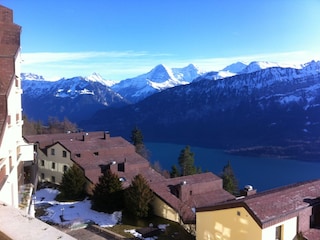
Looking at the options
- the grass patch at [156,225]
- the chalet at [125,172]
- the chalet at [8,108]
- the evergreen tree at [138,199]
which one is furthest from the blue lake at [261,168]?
the chalet at [8,108]

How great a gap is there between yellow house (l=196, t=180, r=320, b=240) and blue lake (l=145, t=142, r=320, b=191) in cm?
6888

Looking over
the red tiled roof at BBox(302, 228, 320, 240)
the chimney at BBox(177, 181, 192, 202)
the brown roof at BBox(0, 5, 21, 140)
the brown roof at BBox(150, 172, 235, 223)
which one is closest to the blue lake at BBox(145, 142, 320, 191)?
the brown roof at BBox(150, 172, 235, 223)

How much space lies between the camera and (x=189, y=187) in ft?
86.9

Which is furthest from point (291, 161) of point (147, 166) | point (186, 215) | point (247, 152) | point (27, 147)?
point (27, 147)

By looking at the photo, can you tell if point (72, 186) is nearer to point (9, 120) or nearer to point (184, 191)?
point (184, 191)

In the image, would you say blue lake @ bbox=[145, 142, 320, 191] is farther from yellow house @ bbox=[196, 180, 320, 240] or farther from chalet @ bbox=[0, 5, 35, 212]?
chalet @ bbox=[0, 5, 35, 212]

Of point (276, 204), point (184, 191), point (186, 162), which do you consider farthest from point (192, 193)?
point (186, 162)

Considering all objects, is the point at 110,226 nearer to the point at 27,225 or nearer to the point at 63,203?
the point at 63,203

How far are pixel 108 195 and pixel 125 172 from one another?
7.37m

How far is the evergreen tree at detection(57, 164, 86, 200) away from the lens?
2692 cm

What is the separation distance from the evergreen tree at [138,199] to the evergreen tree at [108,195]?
1106 millimetres

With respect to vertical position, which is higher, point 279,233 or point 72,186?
point 279,233

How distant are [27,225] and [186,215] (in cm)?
2119

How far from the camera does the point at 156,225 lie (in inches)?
864
